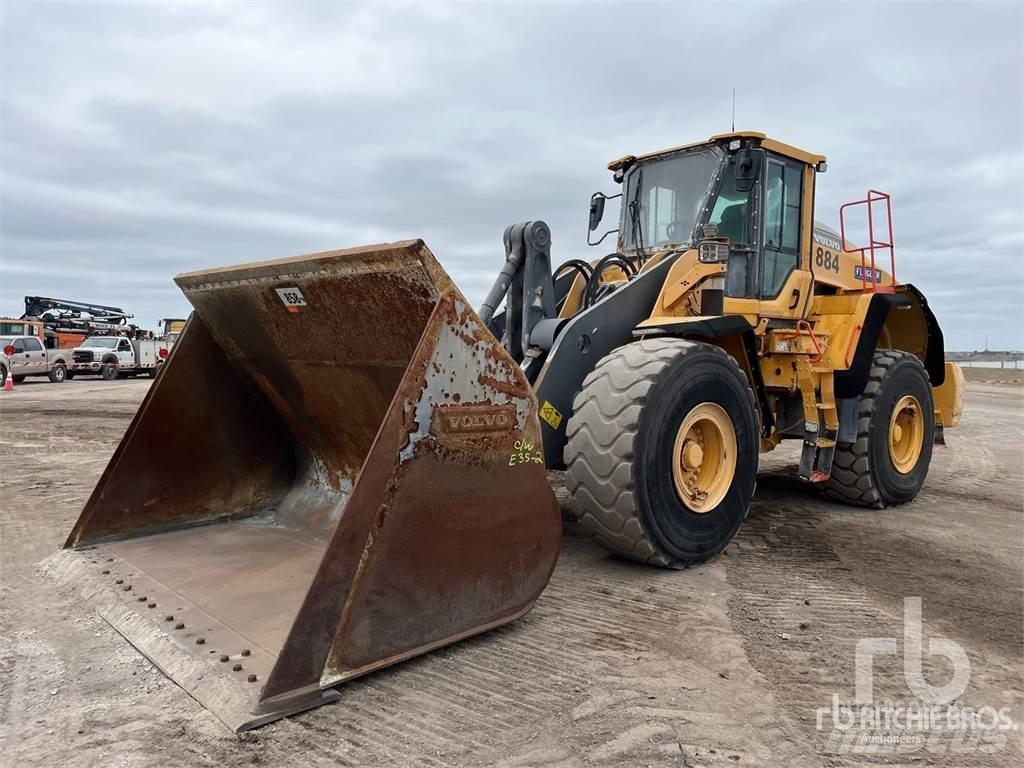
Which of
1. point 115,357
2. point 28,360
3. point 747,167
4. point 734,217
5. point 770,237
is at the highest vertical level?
point 747,167

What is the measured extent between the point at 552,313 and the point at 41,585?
333 cm

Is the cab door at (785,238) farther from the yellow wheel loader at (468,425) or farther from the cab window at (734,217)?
the cab window at (734,217)

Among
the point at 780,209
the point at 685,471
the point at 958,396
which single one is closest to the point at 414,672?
the point at 685,471

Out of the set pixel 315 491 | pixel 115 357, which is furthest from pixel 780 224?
pixel 115 357

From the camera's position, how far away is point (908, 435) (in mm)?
6742

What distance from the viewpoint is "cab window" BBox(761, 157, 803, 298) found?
214 inches

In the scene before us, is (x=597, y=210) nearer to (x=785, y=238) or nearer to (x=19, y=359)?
(x=785, y=238)

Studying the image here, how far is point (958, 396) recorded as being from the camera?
7566 millimetres

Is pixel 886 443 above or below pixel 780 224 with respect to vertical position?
below

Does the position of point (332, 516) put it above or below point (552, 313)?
below

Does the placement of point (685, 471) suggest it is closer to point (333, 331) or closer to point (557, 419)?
point (557, 419)

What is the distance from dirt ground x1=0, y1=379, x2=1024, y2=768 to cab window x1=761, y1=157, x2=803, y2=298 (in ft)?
6.35

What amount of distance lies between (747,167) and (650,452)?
2514mm

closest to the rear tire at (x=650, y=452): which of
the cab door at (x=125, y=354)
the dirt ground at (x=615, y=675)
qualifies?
the dirt ground at (x=615, y=675)
